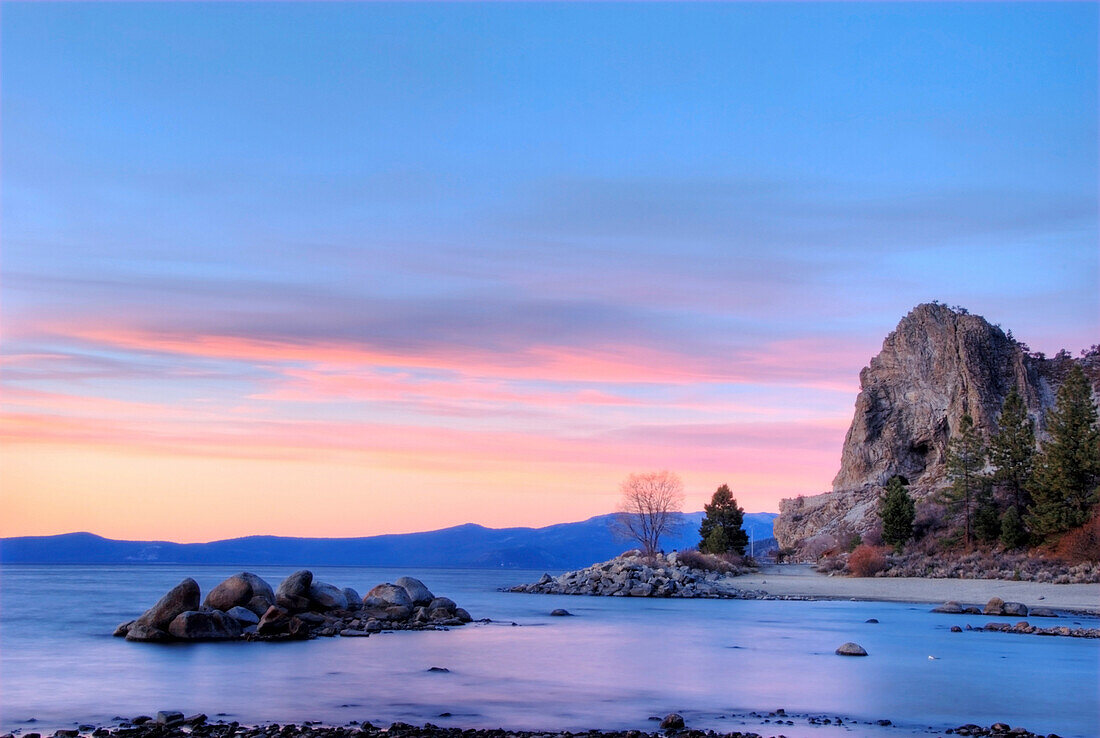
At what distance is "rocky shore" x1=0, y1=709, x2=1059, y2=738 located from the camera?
12.4 meters

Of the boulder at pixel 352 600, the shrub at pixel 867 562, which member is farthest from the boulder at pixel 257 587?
the shrub at pixel 867 562

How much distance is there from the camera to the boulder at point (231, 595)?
92.8 feet

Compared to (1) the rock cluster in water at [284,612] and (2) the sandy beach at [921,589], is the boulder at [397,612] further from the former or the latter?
(2) the sandy beach at [921,589]

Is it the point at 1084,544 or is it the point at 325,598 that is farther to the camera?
the point at 1084,544

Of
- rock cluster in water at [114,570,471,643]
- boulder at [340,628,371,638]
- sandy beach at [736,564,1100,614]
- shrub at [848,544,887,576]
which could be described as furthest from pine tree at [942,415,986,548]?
boulder at [340,628,371,638]

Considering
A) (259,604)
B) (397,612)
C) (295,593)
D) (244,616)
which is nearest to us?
(244,616)

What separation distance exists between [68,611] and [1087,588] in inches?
1639

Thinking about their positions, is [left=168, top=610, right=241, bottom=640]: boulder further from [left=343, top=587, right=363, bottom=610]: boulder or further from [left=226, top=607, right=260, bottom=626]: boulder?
[left=343, top=587, right=363, bottom=610]: boulder

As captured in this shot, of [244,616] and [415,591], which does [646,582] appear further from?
[244,616]

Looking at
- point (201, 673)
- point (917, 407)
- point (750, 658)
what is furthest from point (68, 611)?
point (917, 407)

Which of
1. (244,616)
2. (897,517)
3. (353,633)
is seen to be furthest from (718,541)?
(244,616)

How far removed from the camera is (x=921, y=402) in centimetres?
7612

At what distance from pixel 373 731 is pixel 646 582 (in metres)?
39.7

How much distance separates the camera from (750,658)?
23172mm
